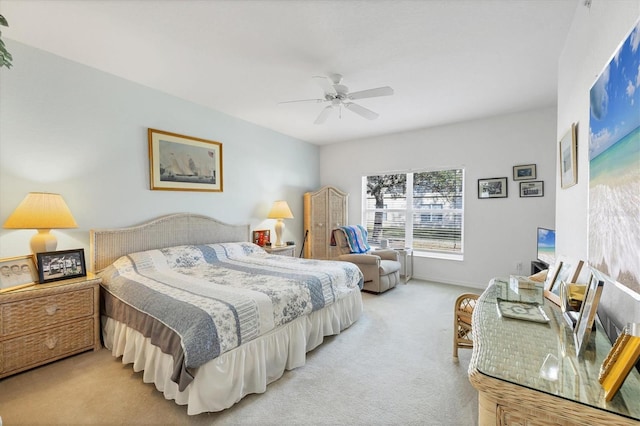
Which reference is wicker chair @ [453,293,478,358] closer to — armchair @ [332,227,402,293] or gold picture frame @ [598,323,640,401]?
gold picture frame @ [598,323,640,401]

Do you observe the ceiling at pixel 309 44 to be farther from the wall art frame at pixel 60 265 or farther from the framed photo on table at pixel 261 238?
the framed photo on table at pixel 261 238

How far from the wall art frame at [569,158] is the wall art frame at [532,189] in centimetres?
198

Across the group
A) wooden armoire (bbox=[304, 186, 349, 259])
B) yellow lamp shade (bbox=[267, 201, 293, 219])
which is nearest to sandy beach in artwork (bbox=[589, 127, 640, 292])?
yellow lamp shade (bbox=[267, 201, 293, 219])

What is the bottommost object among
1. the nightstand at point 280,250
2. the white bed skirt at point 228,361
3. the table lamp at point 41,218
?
the white bed skirt at point 228,361

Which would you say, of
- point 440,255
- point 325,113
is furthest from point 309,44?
point 440,255

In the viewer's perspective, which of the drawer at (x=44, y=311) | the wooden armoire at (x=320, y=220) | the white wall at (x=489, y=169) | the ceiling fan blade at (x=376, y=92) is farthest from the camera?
the wooden armoire at (x=320, y=220)

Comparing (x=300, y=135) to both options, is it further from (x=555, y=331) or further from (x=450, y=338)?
(x=555, y=331)

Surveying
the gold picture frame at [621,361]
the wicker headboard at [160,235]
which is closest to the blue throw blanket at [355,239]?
the wicker headboard at [160,235]

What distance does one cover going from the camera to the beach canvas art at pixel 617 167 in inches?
37.8

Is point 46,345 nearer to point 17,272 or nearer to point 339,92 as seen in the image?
point 17,272

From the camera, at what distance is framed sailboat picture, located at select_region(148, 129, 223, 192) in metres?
3.33

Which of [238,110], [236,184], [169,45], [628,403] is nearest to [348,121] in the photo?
[238,110]

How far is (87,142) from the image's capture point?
2816 millimetres

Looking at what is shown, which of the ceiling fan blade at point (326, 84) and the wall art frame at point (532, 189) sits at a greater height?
the ceiling fan blade at point (326, 84)
